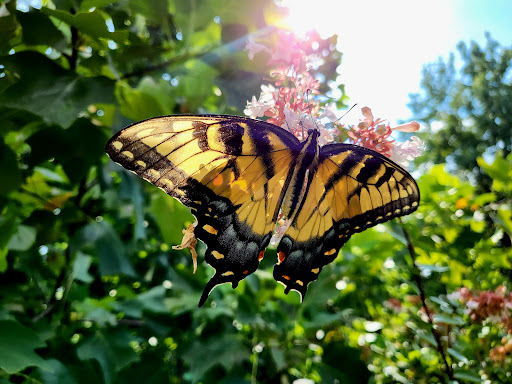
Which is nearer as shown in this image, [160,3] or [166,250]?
[160,3]

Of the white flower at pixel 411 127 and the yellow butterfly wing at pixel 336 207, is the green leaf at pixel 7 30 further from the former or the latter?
the white flower at pixel 411 127

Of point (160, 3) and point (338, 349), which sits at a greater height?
point (160, 3)

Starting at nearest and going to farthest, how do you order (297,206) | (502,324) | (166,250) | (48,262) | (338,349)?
(297,206), (502,324), (338,349), (48,262), (166,250)

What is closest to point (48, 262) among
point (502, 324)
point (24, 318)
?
point (24, 318)

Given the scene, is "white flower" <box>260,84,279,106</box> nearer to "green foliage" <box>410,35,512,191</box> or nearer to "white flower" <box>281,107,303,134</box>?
"white flower" <box>281,107,303,134</box>

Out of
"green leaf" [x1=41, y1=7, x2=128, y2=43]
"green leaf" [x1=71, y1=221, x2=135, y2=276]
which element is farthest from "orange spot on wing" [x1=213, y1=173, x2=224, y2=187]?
"green leaf" [x1=71, y1=221, x2=135, y2=276]

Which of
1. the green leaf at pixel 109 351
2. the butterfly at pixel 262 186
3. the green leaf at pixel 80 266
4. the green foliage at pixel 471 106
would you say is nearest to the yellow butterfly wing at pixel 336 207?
the butterfly at pixel 262 186

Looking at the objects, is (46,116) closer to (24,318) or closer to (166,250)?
(24,318)
